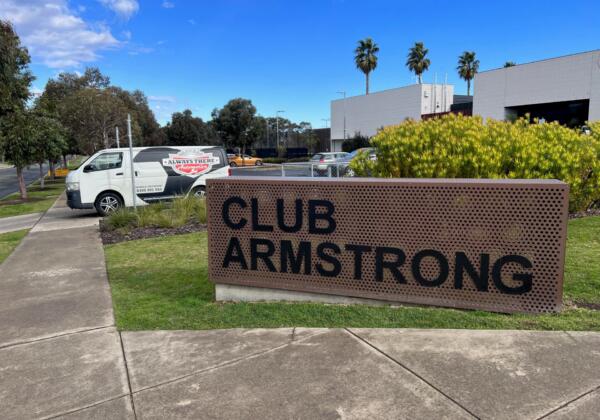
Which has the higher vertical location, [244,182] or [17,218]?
[244,182]

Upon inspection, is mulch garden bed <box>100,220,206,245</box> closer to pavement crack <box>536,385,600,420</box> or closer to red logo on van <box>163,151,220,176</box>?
red logo on van <box>163,151,220,176</box>

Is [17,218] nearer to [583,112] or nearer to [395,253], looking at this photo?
[395,253]

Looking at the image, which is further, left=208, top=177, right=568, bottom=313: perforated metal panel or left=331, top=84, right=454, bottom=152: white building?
left=331, top=84, right=454, bottom=152: white building

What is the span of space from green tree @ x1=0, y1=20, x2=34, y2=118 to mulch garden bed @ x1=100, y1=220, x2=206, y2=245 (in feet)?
30.4

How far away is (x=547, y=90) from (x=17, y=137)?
3370 centimetres

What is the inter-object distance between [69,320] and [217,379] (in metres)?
2.21

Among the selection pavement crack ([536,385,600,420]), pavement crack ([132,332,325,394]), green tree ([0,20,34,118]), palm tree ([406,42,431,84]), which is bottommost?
pavement crack ([132,332,325,394])

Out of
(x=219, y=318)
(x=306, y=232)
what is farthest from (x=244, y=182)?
(x=219, y=318)

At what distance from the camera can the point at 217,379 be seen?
3.35 meters

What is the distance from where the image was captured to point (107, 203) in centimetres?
1297

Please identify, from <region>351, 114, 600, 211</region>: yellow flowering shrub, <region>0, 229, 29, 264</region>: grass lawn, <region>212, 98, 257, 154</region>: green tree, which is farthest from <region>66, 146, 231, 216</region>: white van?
<region>212, 98, 257, 154</region>: green tree

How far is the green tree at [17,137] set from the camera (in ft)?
57.0

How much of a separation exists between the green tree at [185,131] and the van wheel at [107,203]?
54614 millimetres

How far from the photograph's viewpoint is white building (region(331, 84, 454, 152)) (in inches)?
1868
